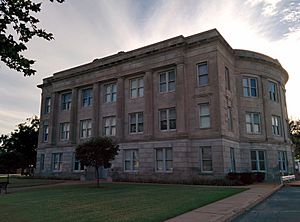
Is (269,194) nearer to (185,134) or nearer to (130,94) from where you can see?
(185,134)

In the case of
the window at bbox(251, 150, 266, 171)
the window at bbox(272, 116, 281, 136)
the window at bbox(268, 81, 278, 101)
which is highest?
the window at bbox(268, 81, 278, 101)

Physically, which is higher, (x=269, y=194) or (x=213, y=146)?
(x=213, y=146)

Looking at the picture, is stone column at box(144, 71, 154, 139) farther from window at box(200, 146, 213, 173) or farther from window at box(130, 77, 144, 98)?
window at box(200, 146, 213, 173)

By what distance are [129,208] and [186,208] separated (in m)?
2.17

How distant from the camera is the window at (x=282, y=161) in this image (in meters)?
29.5

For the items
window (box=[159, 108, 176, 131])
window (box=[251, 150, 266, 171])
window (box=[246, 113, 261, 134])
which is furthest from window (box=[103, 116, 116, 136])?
window (box=[251, 150, 266, 171])

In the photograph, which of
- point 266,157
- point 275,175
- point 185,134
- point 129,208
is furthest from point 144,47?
point 129,208

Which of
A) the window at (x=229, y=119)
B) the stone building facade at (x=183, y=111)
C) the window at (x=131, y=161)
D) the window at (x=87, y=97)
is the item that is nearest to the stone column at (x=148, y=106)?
the stone building facade at (x=183, y=111)

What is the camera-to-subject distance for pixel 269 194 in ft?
52.5

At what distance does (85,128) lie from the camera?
33906 mm

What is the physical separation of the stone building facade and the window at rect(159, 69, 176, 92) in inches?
4.1

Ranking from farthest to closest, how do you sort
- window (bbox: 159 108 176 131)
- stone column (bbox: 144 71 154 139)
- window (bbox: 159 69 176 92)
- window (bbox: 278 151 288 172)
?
1. window (bbox: 278 151 288 172)
2. window (bbox: 159 69 176 92)
3. stone column (bbox: 144 71 154 139)
4. window (bbox: 159 108 176 131)

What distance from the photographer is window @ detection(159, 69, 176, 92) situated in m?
28.0

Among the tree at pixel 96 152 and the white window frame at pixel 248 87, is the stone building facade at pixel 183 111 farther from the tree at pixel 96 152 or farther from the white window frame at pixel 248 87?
the tree at pixel 96 152
